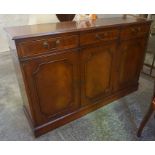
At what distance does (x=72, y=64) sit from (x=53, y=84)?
0.25 meters

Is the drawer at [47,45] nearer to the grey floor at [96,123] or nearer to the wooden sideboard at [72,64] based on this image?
the wooden sideboard at [72,64]

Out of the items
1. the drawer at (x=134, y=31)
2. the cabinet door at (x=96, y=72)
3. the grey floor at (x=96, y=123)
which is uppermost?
the drawer at (x=134, y=31)

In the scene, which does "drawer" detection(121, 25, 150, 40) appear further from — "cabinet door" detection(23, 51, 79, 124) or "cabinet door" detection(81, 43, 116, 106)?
"cabinet door" detection(23, 51, 79, 124)

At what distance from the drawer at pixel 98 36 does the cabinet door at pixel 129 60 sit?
18 cm

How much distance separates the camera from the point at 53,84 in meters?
1.48

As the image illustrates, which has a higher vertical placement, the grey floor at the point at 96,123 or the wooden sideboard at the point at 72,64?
the wooden sideboard at the point at 72,64

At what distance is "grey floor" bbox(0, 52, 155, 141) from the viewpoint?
1.60 m

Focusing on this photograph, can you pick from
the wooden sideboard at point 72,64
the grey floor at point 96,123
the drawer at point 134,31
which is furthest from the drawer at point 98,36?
the grey floor at point 96,123

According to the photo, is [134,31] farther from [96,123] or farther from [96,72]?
[96,123]

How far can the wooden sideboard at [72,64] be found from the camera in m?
1.28

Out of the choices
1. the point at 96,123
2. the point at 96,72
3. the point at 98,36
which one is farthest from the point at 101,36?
the point at 96,123

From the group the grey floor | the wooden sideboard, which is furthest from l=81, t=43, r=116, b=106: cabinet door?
the grey floor
